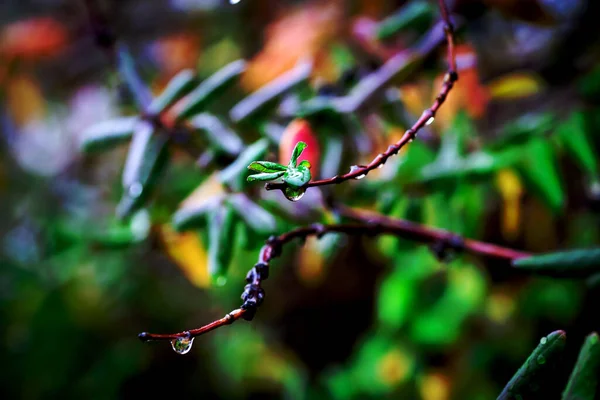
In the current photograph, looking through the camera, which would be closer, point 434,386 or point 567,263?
point 567,263

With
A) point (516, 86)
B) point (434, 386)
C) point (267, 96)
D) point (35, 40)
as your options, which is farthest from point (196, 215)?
point (35, 40)

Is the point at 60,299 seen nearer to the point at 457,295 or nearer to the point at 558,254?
the point at 457,295

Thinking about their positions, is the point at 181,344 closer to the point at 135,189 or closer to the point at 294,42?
the point at 135,189

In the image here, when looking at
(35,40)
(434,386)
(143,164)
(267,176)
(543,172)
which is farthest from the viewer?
(35,40)

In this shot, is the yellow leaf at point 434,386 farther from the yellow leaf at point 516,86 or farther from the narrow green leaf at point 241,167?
the narrow green leaf at point 241,167

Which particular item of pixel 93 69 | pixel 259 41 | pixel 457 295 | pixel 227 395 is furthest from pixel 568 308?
pixel 93 69

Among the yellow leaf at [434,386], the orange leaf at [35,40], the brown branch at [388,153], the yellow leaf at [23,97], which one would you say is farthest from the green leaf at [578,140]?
the yellow leaf at [23,97]
